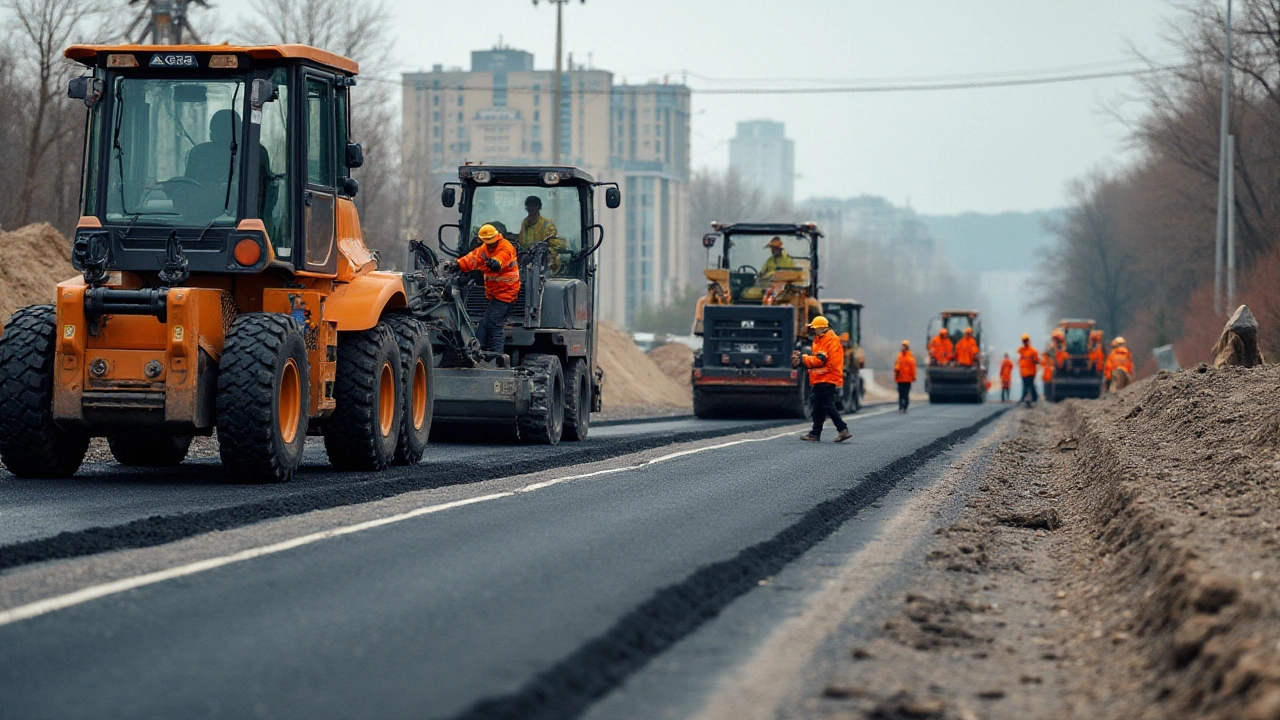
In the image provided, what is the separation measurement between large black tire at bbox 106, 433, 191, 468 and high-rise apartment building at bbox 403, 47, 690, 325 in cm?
11151

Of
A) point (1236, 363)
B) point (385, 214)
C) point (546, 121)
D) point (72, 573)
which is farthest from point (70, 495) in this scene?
point (546, 121)

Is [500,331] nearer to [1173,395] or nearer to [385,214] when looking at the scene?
[1173,395]

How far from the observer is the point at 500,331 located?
1798 centimetres

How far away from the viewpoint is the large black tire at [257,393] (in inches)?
450

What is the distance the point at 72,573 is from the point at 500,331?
10.6 meters

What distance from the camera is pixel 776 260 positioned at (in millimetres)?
30141

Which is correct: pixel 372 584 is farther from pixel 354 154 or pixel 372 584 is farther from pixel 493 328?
pixel 493 328

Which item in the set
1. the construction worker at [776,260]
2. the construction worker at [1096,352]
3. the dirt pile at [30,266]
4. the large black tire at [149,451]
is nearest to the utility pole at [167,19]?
the dirt pile at [30,266]

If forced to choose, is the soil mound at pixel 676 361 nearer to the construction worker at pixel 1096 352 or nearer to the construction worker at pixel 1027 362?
the construction worker at pixel 1027 362

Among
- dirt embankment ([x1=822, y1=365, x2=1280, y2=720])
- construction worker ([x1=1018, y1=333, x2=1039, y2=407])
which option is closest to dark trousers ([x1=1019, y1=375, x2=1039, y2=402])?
construction worker ([x1=1018, y1=333, x2=1039, y2=407])

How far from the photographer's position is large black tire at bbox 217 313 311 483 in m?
11.4

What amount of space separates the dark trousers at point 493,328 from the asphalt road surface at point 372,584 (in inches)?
172

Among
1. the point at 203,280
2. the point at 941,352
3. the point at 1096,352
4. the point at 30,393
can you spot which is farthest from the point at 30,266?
the point at 1096,352

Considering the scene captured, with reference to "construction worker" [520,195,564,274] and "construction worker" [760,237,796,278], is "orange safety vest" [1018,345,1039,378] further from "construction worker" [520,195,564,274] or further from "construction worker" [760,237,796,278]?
"construction worker" [520,195,564,274]
